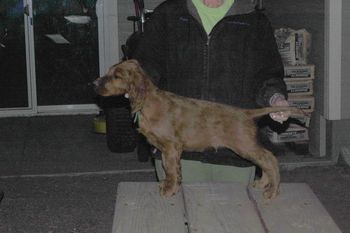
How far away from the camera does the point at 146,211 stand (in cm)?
312

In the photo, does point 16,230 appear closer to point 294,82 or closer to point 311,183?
point 311,183

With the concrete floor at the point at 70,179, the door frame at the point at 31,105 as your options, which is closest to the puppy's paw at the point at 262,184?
the concrete floor at the point at 70,179

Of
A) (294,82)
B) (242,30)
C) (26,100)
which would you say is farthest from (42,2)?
(242,30)

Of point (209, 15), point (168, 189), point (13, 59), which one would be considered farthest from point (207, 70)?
point (13, 59)

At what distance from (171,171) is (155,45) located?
0.83m

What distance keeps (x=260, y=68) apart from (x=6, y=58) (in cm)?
810

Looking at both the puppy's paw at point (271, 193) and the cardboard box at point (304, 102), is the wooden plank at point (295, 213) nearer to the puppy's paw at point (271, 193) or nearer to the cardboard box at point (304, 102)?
the puppy's paw at point (271, 193)

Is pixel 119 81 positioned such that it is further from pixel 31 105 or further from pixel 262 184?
pixel 31 105

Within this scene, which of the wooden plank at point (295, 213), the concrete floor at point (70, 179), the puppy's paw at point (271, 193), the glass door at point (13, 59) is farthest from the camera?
the glass door at point (13, 59)

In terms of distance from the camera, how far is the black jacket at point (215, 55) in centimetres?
374

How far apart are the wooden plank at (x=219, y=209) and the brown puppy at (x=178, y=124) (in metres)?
0.13

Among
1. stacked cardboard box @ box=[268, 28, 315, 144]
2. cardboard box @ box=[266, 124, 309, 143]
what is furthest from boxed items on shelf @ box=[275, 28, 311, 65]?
cardboard box @ box=[266, 124, 309, 143]

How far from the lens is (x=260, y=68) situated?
3818 mm

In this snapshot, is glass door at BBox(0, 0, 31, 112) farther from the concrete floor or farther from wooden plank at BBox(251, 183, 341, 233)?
wooden plank at BBox(251, 183, 341, 233)
